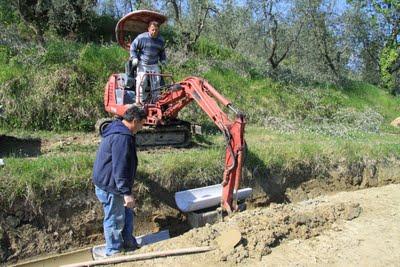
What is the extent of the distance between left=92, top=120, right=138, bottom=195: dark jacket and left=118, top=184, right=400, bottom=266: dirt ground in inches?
36.9

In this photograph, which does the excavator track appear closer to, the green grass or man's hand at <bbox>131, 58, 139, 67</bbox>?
the green grass

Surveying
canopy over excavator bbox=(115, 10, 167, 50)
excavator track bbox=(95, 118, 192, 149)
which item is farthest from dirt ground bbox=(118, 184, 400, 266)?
canopy over excavator bbox=(115, 10, 167, 50)

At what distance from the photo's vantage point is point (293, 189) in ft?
31.3

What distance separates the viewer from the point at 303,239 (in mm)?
6523

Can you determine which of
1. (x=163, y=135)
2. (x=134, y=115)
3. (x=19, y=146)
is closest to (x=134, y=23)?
(x=163, y=135)

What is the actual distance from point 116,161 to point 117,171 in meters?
0.12

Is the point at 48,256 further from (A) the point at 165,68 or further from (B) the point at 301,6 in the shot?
(B) the point at 301,6

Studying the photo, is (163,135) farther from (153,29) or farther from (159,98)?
(153,29)

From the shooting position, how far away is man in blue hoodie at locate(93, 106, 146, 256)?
568 cm

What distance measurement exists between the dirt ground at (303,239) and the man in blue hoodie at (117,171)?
0.47 metres

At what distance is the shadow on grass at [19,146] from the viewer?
29.0 feet

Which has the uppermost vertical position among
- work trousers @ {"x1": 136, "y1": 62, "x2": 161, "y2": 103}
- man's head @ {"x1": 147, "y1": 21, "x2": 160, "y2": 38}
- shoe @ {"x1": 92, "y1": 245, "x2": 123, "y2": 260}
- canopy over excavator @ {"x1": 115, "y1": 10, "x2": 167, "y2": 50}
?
canopy over excavator @ {"x1": 115, "y1": 10, "x2": 167, "y2": 50}

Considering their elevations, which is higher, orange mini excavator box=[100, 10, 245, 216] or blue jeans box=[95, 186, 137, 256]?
orange mini excavator box=[100, 10, 245, 216]

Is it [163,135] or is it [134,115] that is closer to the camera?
[134,115]
